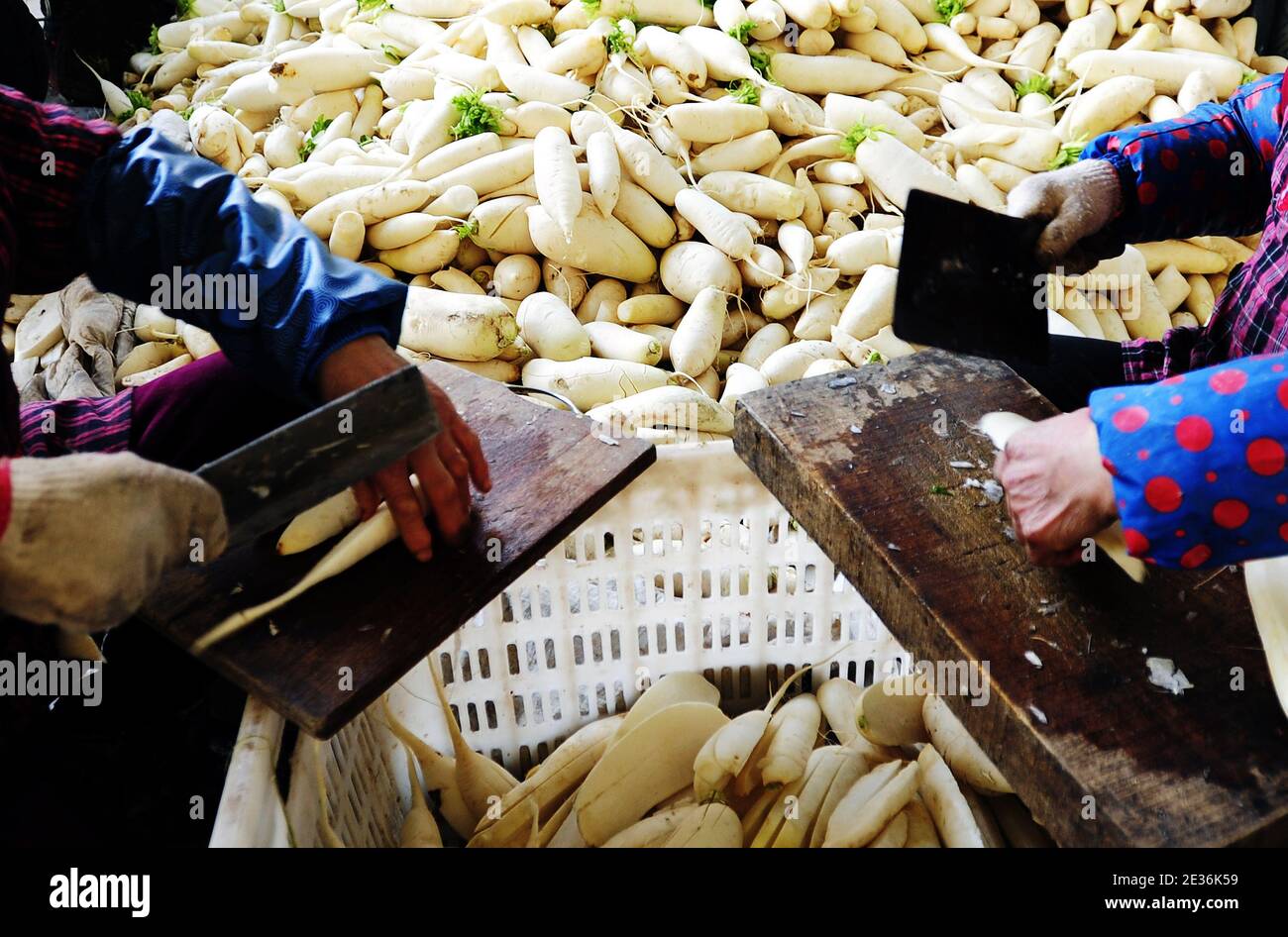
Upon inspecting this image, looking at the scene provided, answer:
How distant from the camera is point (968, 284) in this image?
Answer: 4.20 ft

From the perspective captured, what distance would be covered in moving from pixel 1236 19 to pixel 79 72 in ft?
12.1

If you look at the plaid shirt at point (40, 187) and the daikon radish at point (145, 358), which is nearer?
the plaid shirt at point (40, 187)

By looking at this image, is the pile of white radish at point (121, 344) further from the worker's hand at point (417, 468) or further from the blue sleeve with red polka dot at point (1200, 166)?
the blue sleeve with red polka dot at point (1200, 166)

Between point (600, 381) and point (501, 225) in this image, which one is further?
point (501, 225)

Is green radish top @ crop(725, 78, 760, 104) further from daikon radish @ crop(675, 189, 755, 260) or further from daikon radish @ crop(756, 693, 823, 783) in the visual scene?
daikon radish @ crop(756, 693, 823, 783)

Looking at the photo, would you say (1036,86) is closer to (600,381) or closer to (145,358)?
(600,381)

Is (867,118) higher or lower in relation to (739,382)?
higher

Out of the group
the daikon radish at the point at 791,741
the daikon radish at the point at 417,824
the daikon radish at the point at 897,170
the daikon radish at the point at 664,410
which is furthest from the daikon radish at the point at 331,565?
the daikon radish at the point at 897,170

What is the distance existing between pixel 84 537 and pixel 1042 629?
35.5 inches

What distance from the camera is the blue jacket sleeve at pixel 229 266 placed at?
1154 mm

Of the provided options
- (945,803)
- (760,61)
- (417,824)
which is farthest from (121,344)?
(945,803)

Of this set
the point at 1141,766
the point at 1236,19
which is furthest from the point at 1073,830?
the point at 1236,19

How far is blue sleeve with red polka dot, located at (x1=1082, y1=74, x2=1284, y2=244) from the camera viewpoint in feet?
4.70

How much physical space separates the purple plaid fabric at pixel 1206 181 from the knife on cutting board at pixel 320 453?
1113 millimetres
